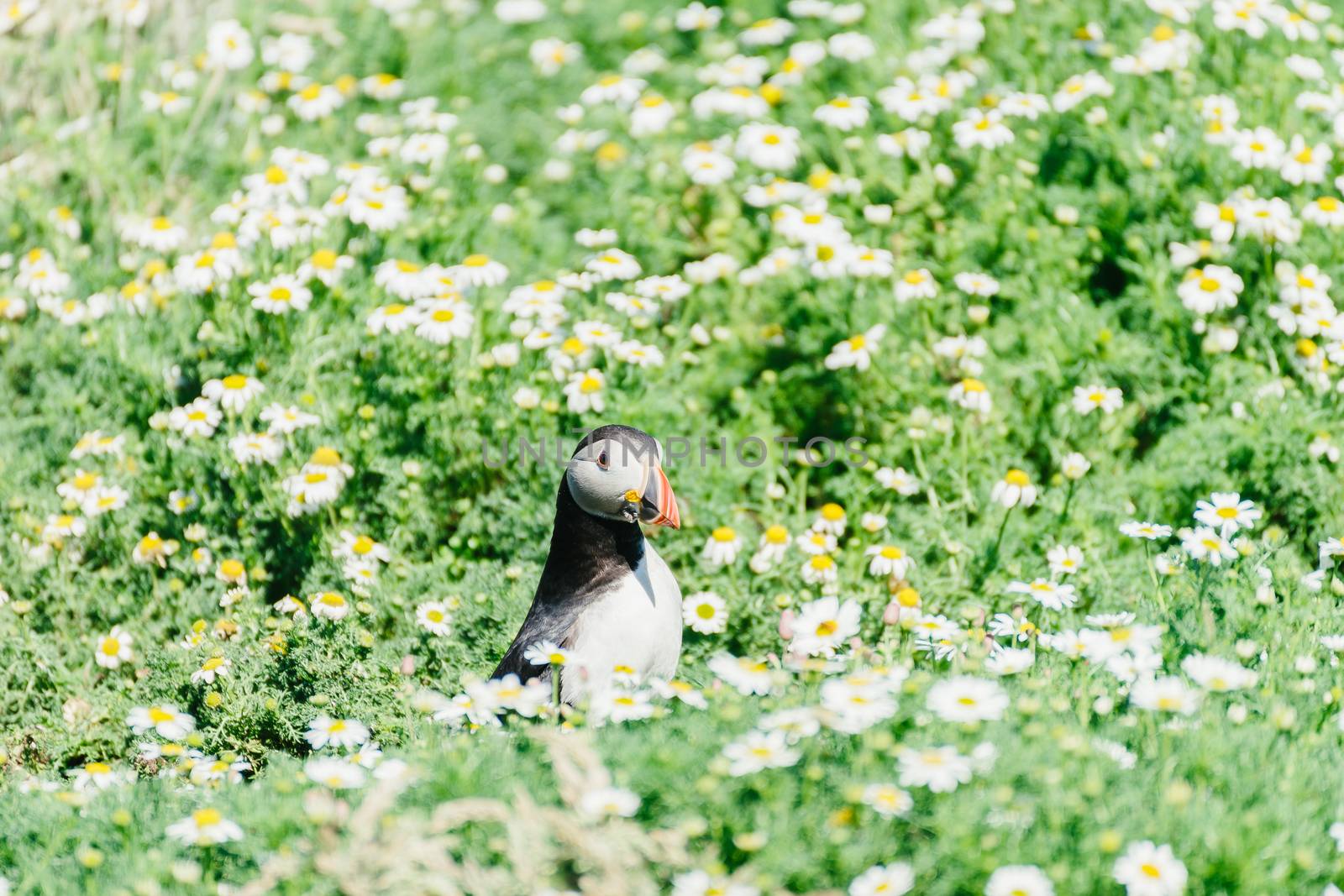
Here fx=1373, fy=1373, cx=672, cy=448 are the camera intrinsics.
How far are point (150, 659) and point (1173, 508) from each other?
3.11 metres

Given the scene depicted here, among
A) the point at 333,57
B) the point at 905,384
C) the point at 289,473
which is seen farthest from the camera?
the point at 333,57

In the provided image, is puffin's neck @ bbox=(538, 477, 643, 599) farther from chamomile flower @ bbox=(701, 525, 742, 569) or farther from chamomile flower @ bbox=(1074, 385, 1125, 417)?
chamomile flower @ bbox=(1074, 385, 1125, 417)

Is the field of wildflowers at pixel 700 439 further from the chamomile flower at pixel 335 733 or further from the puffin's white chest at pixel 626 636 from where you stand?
the puffin's white chest at pixel 626 636

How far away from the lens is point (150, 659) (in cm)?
393

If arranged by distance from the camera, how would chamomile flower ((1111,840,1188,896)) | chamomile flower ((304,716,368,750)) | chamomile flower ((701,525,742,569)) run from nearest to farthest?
chamomile flower ((1111,840,1188,896))
chamomile flower ((304,716,368,750))
chamomile flower ((701,525,742,569))

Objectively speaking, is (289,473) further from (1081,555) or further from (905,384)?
(1081,555)

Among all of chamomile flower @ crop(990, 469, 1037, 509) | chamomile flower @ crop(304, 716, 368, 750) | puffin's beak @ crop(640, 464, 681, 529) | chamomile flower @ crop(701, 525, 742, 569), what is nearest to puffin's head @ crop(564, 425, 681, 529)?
puffin's beak @ crop(640, 464, 681, 529)

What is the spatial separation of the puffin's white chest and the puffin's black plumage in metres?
0.04

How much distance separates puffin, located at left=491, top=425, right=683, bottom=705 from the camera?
3.38 metres

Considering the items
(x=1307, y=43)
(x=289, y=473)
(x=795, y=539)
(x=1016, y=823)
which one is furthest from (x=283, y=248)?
(x=1307, y=43)

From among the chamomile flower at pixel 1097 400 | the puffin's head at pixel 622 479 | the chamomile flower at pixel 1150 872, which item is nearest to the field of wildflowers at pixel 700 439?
the chamomile flower at pixel 1150 872

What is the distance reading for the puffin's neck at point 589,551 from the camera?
11.5ft

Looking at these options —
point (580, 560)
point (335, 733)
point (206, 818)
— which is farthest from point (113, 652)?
point (206, 818)

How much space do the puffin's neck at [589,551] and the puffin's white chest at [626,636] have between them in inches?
1.7
